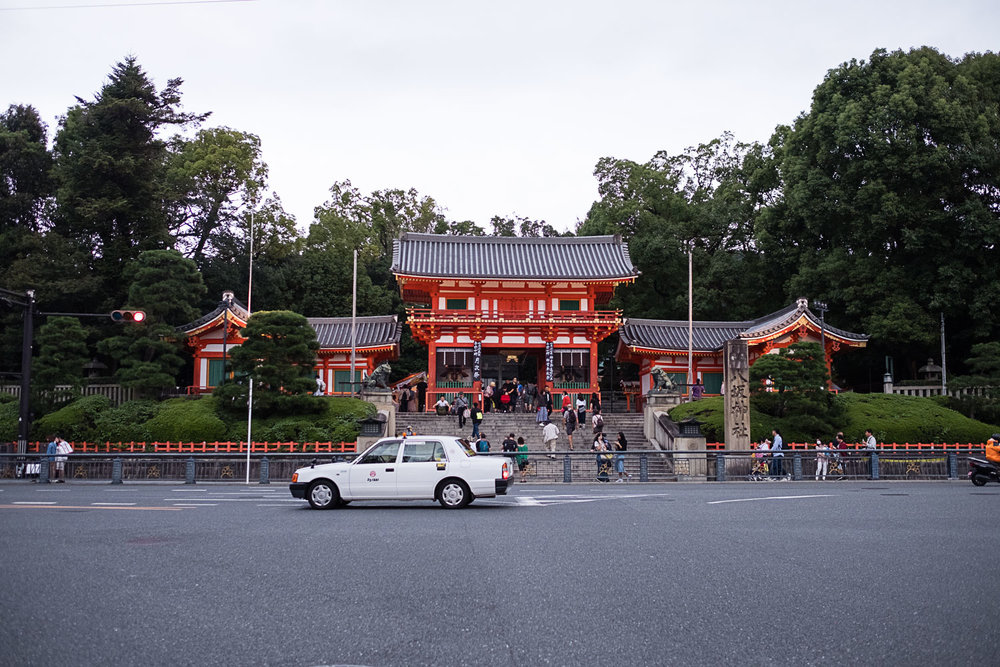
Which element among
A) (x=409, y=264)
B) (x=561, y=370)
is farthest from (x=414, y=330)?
(x=561, y=370)

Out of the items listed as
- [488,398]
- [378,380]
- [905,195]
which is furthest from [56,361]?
[905,195]

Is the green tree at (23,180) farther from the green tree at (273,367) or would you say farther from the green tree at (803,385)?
the green tree at (803,385)

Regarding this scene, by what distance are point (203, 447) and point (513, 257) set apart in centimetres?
2094

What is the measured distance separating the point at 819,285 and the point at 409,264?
2142 cm

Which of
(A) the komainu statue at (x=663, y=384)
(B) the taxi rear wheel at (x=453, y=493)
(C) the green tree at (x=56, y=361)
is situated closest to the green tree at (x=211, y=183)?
(C) the green tree at (x=56, y=361)

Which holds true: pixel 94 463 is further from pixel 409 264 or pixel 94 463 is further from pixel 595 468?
pixel 409 264

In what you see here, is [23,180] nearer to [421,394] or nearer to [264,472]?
[421,394]

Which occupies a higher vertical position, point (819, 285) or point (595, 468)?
point (819, 285)

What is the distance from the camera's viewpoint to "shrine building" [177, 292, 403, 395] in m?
42.2

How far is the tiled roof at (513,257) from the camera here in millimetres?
Result: 43812

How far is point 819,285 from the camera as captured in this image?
4453 cm

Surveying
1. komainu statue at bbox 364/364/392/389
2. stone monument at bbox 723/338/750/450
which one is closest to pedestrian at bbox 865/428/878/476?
stone monument at bbox 723/338/750/450

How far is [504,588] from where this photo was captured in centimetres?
816

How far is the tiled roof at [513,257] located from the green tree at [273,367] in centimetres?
1067
